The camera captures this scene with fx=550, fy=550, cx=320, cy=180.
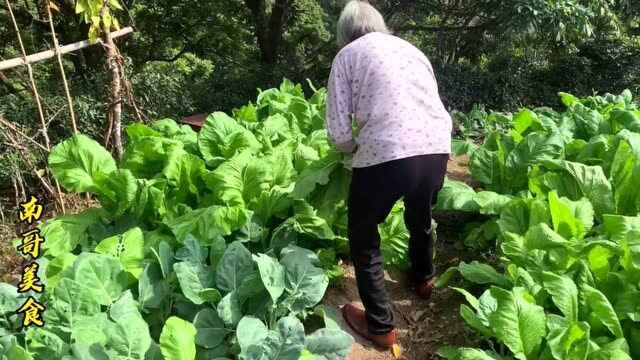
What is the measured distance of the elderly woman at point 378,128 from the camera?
251cm

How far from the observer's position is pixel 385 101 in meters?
2.52

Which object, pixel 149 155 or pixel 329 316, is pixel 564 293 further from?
pixel 149 155

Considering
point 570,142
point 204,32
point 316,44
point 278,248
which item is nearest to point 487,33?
Answer: point 316,44

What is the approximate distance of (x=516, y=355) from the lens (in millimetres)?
2336

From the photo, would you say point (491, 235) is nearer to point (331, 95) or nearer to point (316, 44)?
point (331, 95)

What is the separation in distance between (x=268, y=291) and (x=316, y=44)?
9.11 meters

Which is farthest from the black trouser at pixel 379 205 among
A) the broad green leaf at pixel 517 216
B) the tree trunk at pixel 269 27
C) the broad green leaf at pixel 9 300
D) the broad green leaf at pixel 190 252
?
the tree trunk at pixel 269 27

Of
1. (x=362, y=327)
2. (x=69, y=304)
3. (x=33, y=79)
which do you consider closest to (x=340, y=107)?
(x=362, y=327)

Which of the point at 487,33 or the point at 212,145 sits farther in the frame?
the point at 487,33

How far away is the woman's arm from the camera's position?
2.61 metres

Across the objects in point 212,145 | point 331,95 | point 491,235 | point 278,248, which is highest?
point 331,95

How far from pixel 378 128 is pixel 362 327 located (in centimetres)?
112

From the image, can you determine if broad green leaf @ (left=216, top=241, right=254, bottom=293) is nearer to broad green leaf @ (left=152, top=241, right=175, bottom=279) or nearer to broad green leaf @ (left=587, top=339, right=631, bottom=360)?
broad green leaf @ (left=152, top=241, right=175, bottom=279)

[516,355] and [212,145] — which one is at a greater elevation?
[212,145]
